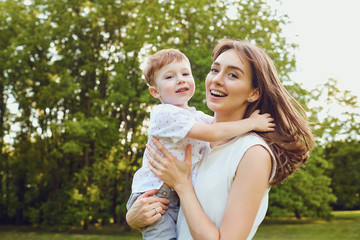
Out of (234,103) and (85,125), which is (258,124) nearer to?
(234,103)

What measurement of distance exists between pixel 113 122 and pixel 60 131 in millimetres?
4176

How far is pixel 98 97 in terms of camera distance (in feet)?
82.4

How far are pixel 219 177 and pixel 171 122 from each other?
60 cm

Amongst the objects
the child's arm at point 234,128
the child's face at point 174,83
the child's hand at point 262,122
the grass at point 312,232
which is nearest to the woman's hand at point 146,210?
the child's arm at point 234,128

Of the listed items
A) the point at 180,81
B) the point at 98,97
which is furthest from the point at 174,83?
the point at 98,97

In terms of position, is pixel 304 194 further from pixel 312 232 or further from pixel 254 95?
pixel 254 95

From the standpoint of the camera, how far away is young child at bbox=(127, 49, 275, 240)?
2551 mm

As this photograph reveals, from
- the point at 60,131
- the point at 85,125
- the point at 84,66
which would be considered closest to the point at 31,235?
the point at 60,131

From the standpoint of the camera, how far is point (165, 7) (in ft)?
69.5

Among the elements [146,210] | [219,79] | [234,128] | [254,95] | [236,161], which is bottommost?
[146,210]

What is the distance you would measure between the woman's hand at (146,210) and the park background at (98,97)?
1630 cm

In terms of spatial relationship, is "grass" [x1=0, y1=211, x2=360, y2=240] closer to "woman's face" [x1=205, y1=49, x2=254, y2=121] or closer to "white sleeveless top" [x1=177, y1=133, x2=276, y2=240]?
"white sleeveless top" [x1=177, y1=133, x2=276, y2=240]

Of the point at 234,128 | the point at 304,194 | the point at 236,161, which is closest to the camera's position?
the point at 236,161

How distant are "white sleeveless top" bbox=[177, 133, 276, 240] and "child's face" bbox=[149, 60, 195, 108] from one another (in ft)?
2.07
